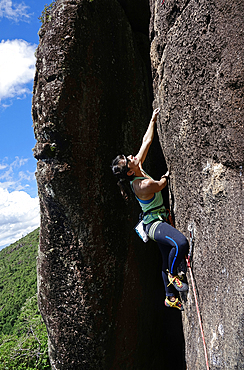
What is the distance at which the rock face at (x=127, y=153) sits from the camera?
11.1 feet

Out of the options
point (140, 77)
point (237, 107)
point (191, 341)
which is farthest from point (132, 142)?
point (191, 341)

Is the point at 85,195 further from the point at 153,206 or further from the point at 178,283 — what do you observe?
the point at 178,283

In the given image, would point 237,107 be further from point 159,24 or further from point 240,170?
point 159,24

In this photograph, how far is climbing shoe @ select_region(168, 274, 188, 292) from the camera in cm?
450

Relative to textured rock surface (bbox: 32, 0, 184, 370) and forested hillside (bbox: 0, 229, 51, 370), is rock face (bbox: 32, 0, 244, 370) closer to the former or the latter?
textured rock surface (bbox: 32, 0, 184, 370)

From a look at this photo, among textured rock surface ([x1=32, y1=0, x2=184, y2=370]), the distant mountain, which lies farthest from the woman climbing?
the distant mountain

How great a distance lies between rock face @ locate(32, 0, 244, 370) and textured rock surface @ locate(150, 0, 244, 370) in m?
0.02

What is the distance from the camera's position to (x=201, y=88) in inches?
147

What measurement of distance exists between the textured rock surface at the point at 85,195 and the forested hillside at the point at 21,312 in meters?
3.05

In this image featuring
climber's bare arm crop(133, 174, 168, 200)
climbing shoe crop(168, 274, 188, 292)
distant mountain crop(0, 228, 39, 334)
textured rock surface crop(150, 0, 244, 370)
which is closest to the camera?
textured rock surface crop(150, 0, 244, 370)

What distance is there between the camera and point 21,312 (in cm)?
1712

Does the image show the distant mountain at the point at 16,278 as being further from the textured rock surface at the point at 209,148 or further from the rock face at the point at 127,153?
the textured rock surface at the point at 209,148

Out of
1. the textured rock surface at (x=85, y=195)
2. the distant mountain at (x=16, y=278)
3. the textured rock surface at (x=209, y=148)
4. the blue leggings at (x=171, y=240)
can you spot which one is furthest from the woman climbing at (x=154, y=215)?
the distant mountain at (x=16, y=278)

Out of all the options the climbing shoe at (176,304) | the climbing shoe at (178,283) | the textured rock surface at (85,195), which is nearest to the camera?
the climbing shoe at (178,283)
